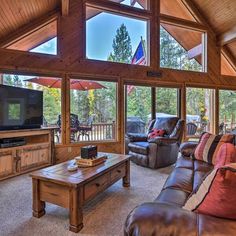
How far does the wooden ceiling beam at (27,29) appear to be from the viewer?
14.3 ft

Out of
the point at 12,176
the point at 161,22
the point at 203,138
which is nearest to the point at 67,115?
the point at 12,176

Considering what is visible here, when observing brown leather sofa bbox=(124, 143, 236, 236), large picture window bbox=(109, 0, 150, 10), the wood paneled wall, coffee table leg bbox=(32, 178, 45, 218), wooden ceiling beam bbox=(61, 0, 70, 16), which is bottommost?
coffee table leg bbox=(32, 178, 45, 218)

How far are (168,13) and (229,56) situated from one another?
8.75 ft

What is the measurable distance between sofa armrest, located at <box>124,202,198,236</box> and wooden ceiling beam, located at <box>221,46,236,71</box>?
731 cm

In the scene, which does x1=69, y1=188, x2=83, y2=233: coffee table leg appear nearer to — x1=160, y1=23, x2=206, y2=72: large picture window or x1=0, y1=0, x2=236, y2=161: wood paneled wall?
x1=0, y1=0, x2=236, y2=161: wood paneled wall

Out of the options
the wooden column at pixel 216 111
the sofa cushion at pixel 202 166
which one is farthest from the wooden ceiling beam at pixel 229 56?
the sofa cushion at pixel 202 166

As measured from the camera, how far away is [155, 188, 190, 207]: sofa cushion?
1.53 meters

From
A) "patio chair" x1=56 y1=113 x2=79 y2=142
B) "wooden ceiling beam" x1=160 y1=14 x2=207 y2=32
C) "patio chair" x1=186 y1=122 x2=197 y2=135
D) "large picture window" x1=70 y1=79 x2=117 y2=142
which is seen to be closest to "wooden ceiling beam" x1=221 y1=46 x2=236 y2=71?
"wooden ceiling beam" x1=160 y1=14 x2=207 y2=32

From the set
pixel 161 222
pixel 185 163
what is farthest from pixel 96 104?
pixel 161 222

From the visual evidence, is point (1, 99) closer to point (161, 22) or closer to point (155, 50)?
point (155, 50)

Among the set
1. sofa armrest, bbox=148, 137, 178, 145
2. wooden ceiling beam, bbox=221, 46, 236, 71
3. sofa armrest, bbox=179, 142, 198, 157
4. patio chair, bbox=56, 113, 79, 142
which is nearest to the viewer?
sofa armrest, bbox=179, 142, 198, 157

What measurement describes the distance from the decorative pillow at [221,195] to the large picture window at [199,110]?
18.5ft

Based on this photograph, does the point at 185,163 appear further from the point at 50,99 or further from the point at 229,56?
the point at 229,56

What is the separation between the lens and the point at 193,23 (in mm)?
6461
